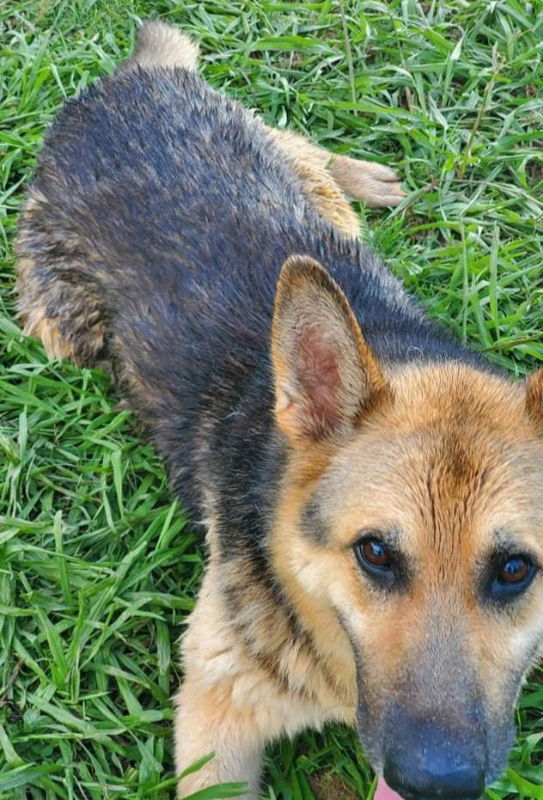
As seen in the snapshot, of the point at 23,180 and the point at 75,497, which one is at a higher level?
the point at 23,180

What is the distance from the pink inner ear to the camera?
9.57 feet

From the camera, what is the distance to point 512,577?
2664 mm

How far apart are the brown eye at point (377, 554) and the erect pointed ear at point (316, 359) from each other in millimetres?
428

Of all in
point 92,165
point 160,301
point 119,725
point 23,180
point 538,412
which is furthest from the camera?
point 23,180

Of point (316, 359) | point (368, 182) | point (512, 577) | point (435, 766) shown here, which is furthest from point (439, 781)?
point (368, 182)

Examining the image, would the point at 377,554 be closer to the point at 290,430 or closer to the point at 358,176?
the point at 290,430

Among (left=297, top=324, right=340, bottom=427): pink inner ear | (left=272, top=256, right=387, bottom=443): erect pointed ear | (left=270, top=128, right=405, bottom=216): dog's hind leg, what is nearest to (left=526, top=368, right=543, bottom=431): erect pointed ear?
(left=272, top=256, right=387, bottom=443): erect pointed ear

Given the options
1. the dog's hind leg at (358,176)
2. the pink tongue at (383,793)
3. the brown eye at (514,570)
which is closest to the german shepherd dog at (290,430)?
the brown eye at (514,570)

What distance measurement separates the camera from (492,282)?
506 cm

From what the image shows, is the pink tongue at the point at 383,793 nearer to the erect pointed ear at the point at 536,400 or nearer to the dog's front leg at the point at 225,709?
the dog's front leg at the point at 225,709

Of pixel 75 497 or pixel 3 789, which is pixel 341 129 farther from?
pixel 3 789

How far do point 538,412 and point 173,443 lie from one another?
175 cm

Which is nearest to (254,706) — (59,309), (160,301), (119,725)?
(119,725)

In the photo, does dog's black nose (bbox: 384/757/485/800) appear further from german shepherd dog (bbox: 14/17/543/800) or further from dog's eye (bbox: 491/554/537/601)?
dog's eye (bbox: 491/554/537/601)
